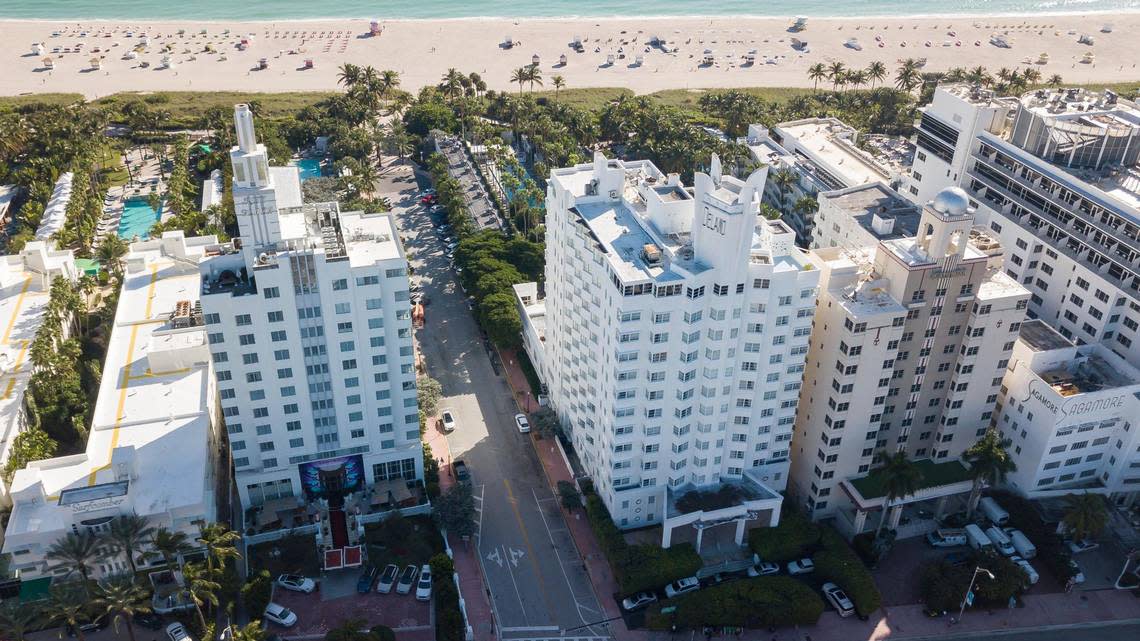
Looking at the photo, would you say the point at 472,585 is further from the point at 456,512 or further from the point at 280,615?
the point at 280,615

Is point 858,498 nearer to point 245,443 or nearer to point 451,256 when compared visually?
point 245,443

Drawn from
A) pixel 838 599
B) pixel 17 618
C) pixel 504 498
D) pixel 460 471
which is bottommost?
pixel 504 498

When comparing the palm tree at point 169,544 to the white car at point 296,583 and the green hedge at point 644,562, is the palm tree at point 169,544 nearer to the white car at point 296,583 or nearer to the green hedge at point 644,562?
the white car at point 296,583

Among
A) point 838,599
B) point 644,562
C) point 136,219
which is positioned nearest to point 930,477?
point 838,599

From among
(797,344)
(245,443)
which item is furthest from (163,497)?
(797,344)

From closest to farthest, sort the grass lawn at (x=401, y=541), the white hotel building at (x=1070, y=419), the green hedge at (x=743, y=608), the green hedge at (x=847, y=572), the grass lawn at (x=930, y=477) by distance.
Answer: the green hedge at (x=743, y=608)
the green hedge at (x=847, y=572)
the grass lawn at (x=401, y=541)
the grass lawn at (x=930, y=477)
the white hotel building at (x=1070, y=419)

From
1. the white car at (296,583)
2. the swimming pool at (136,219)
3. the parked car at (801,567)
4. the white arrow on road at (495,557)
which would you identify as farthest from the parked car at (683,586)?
the swimming pool at (136,219)
